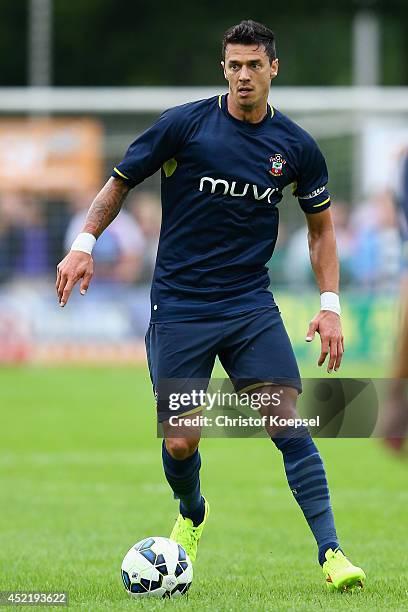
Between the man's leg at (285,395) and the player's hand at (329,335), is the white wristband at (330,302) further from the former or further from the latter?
the man's leg at (285,395)

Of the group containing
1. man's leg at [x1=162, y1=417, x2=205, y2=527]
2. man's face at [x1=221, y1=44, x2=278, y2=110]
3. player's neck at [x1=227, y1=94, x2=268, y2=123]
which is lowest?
man's leg at [x1=162, y1=417, x2=205, y2=527]

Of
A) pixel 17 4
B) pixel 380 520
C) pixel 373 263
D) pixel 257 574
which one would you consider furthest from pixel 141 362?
pixel 17 4

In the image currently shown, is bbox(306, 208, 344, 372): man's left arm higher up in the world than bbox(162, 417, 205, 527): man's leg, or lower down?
higher up

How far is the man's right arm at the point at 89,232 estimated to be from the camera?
605 centimetres

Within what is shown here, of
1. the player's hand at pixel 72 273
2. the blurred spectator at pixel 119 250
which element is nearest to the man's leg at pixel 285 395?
the player's hand at pixel 72 273

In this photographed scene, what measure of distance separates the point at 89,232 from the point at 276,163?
3.04ft

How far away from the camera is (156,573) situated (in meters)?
6.01

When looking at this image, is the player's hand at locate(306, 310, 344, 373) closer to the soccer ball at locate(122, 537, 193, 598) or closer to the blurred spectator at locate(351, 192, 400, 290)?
the soccer ball at locate(122, 537, 193, 598)

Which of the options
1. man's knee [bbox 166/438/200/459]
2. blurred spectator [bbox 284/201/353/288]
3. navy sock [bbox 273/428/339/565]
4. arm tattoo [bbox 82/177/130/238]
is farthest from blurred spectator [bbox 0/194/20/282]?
navy sock [bbox 273/428/339/565]

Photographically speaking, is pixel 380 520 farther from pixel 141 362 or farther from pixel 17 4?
pixel 17 4

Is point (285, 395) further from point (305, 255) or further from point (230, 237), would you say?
point (305, 255)

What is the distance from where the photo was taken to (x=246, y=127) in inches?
251

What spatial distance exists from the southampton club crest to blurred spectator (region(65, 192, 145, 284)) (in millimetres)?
13661

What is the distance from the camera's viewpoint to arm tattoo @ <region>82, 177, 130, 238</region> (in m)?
6.32
